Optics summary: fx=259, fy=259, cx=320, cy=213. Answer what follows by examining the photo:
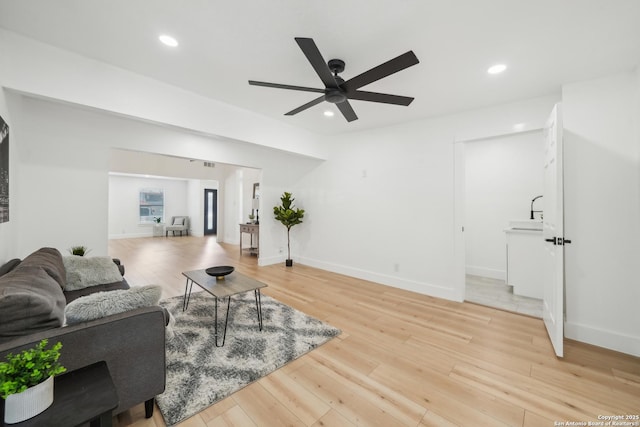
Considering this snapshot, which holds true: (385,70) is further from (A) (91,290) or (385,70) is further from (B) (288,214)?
(B) (288,214)

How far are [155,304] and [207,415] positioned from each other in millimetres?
773

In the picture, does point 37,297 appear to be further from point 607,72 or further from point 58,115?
point 607,72

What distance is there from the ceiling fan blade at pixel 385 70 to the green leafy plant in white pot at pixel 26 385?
2.35 meters

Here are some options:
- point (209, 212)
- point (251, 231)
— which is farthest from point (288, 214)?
point (209, 212)

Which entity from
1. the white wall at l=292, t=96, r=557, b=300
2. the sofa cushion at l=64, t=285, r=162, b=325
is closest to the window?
the white wall at l=292, t=96, r=557, b=300

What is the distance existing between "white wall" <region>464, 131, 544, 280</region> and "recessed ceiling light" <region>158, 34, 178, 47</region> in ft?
14.6

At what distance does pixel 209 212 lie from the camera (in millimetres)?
10625

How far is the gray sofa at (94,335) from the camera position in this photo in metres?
1.25

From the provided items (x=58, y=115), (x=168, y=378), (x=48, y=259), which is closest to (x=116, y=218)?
(x=58, y=115)

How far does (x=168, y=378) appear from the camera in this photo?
1.92m

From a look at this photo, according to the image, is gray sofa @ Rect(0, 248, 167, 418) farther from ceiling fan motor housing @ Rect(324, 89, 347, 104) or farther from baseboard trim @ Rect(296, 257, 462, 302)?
baseboard trim @ Rect(296, 257, 462, 302)

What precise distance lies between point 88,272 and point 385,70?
3.42 m

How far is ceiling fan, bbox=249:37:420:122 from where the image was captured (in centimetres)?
176

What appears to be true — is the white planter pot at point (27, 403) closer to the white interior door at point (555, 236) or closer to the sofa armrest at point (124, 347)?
the sofa armrest at point (124, 347)
